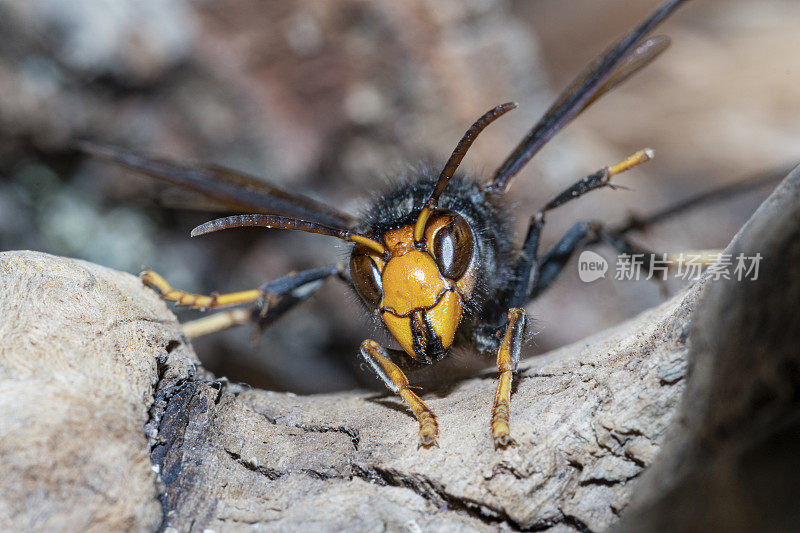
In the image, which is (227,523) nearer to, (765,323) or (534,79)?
(765,323)

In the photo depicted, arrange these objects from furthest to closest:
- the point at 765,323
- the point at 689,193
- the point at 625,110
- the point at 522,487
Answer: the point at 625,110 → the point at 689,193 → the point at 522,487 → the point at 765,323

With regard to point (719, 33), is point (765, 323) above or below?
below

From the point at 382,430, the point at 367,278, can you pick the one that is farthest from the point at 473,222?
the point at 382,430

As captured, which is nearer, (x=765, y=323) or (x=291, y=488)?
(x=765, y=323)

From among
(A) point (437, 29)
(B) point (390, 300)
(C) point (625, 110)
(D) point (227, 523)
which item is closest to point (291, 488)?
(D) point (227, 523)

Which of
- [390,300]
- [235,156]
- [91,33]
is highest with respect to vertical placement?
[91,33]

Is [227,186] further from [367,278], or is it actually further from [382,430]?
[382,430]

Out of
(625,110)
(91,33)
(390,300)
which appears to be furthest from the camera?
(625,110)

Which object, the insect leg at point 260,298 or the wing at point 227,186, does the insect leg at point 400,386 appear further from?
the wing at point 227,186
